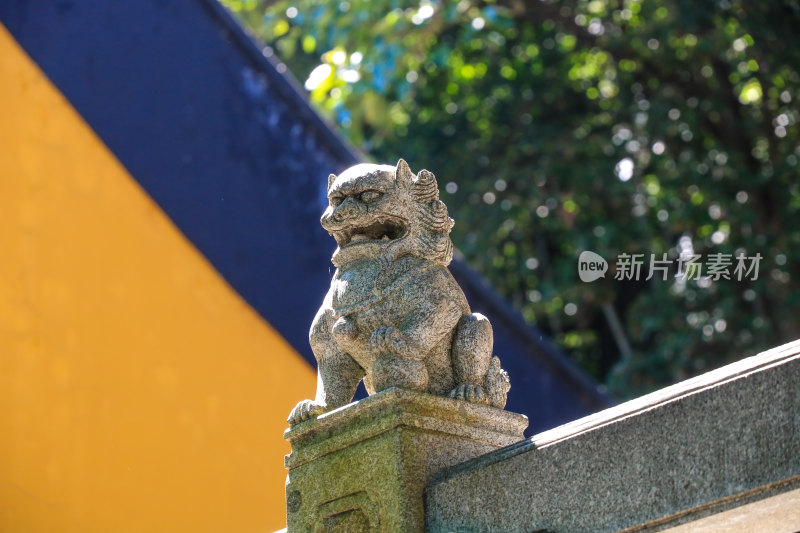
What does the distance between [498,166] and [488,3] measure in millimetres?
1801

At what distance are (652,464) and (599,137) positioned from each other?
8.98 meters

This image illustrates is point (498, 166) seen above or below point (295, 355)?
above

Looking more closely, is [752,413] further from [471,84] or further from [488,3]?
[471,84]

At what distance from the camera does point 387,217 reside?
463 cm

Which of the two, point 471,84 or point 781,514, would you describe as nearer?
point 781,514

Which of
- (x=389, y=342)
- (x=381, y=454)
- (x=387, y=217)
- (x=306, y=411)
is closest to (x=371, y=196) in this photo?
(x=387, y=217)

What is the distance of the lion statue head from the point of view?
4.61 meters

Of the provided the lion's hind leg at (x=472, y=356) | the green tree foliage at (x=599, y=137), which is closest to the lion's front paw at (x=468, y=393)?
the lion's hind leg at (x=472, y=356)

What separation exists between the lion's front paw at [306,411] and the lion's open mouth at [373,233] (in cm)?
67

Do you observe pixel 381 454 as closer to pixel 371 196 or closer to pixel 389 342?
pixel 389 342

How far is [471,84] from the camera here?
13336 millimetres

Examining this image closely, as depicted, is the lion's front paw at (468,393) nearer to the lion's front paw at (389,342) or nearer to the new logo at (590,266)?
the lion's front paw at (389,342)

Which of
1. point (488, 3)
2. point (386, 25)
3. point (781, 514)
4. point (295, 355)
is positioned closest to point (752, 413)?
point (781, 514)

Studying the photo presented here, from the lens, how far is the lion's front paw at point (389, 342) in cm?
429
